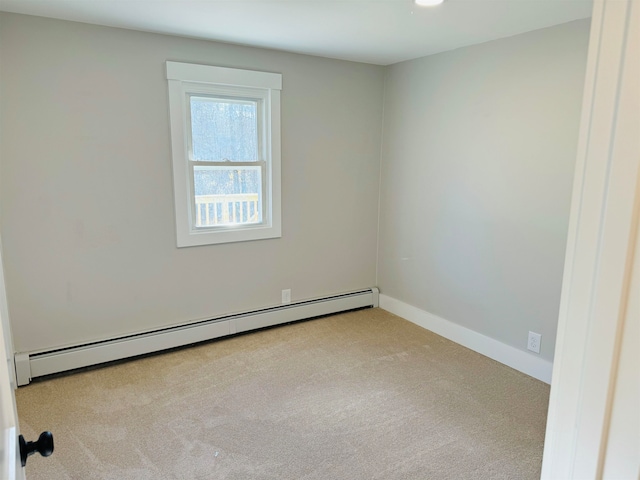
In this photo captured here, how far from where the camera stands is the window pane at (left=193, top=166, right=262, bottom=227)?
3.29m

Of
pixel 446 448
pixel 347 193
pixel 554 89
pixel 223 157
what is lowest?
pixel 446 448

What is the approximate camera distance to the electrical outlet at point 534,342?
2879 millimetres

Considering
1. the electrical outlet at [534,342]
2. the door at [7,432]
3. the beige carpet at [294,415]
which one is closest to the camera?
the door at [7,432]

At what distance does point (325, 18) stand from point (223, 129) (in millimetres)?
1203

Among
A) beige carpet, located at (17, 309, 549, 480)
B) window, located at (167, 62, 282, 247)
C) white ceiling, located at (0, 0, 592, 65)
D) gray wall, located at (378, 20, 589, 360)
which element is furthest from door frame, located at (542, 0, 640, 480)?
window, located at (167, 62, 282, 247)

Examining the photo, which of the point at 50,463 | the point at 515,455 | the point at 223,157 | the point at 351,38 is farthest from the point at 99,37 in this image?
the point at 515,455

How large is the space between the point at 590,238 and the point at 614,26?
Answer: 32 centimetres

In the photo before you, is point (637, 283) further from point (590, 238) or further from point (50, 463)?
point (50, 463)

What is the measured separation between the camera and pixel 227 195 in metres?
3.41

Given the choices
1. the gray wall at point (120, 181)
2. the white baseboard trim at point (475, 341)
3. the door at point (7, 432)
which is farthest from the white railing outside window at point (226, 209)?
the door at point (7, 432)

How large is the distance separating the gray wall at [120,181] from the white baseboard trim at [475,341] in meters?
0.98

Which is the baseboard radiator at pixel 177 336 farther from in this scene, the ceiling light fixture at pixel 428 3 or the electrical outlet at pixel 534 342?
the ceiling light fixture at pixel 428 3

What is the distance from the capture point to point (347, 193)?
154 inches

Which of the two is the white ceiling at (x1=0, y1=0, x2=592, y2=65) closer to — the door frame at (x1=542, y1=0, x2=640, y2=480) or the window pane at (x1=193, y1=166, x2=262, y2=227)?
the window pane at (x1=193, y1=166, x2=262, y2=227)
